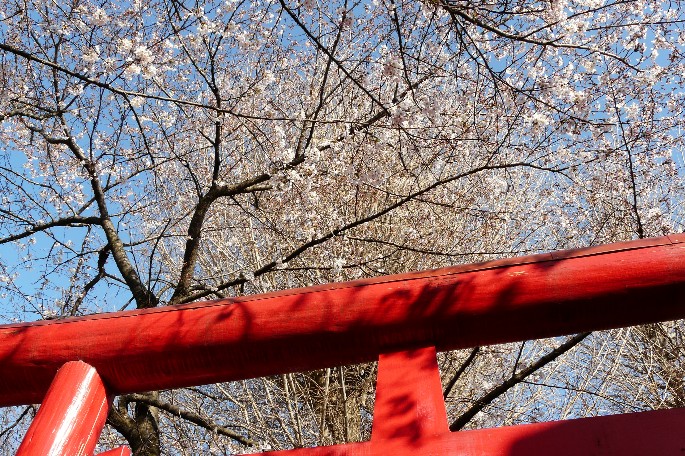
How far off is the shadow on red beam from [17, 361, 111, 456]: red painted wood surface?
603 millimetres

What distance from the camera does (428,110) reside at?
15.7 ft

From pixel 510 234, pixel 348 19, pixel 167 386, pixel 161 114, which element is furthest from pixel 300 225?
pixel 167 386

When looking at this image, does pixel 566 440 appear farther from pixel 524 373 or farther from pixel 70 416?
pixel 524 373

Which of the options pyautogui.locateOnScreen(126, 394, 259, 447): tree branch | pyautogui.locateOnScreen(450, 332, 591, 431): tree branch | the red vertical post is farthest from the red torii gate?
pyautogui.locateOnScreen(126, 394, 259, 447): tree branch

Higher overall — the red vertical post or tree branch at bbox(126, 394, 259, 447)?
tree branch at bbox(126, 394, 259, 447)

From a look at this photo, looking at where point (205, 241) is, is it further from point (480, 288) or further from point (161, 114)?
point (480, 288)

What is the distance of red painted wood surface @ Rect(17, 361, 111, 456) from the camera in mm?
1365

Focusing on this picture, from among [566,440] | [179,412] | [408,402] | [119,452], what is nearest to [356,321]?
[408,402]

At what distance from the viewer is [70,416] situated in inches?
56.3

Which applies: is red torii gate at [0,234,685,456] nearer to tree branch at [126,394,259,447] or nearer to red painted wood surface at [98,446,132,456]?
red painted wood surface at [98,446,132,456]

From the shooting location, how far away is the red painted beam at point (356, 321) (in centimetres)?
142

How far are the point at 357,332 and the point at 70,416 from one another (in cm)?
73

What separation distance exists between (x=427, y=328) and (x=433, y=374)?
0.38 ft

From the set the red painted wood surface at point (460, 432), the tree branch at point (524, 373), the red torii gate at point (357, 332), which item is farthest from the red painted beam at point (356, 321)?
the tree branch at point (524, 373)
